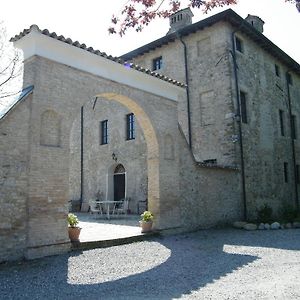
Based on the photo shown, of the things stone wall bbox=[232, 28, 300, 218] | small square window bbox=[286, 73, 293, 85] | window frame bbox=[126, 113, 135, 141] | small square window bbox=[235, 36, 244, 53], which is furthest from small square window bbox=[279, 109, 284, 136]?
window frame bbox=[126, 113, 135, 141]

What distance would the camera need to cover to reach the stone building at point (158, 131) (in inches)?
261

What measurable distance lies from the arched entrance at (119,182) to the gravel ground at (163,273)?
8808 millimetres

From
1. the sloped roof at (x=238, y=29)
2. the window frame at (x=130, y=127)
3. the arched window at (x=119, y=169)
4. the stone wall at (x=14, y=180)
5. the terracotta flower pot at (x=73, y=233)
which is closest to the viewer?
the stone wall at (x=14, y=180)

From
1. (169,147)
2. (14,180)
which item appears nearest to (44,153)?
(14,180)

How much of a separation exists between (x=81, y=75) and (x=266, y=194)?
1048 centimetres

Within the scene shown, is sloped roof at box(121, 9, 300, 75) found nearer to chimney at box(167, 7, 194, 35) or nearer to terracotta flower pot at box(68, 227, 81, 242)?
chimney at box(167, 7, 194, 35)

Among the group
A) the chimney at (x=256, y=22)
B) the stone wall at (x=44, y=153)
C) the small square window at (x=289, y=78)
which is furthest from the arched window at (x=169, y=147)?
the small square window at (x=289, y=78)

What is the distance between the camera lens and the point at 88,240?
300 inches

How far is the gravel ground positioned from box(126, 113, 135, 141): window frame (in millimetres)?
9052

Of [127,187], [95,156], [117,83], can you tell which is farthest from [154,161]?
[95,156]

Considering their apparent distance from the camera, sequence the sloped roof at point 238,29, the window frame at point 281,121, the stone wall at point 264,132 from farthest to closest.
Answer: the window frame at point 281,121, the stone wall at point 264,132, the sloped roof at point 238,29

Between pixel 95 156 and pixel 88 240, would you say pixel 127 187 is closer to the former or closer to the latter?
pixel 95 156

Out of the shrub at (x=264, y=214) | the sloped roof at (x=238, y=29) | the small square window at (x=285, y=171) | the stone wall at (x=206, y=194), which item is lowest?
the shrub at (x=264, y=214)

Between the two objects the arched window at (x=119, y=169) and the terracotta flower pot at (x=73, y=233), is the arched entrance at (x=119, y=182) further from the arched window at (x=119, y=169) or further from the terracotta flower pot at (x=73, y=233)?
the terracotta flower pot at (x=73, y=233)
